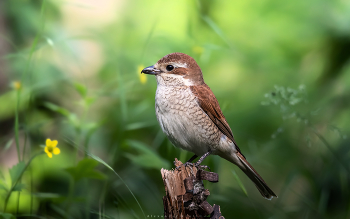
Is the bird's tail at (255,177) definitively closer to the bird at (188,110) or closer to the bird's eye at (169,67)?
the bird at (188,110)

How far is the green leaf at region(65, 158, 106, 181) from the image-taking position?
292 centimetres

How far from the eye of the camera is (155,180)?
401cm

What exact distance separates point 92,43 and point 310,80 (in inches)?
140

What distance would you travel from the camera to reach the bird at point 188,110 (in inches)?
117

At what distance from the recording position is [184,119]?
9.71ft

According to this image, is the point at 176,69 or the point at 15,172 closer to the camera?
the point at 15,172

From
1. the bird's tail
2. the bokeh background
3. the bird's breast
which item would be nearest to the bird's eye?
the bird's breast

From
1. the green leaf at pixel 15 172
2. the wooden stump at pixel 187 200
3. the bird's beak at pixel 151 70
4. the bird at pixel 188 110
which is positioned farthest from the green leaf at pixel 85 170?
the bird's beak at pixel 151 70

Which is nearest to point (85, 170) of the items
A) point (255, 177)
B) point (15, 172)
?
point (15, 172)

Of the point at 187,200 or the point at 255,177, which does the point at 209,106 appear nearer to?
the point at 255,177

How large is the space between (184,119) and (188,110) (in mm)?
87

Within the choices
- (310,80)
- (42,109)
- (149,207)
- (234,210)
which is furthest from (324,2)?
(42,109)

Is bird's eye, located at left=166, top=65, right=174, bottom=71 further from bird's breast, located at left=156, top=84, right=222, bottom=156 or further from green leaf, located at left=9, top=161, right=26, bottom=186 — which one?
green leaf, located at left=9, top=161, right=26, bottom=186

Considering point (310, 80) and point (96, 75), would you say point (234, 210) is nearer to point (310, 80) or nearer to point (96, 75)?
point (310, 80)
